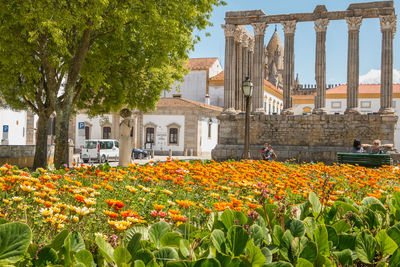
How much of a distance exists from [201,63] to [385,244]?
48990mm

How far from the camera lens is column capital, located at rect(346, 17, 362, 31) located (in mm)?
23922

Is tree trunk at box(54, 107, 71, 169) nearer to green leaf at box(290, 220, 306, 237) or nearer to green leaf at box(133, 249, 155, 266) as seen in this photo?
green leaf at box(290, 220, 306, 237)

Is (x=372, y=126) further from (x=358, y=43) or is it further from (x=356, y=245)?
(x=356, y=245)

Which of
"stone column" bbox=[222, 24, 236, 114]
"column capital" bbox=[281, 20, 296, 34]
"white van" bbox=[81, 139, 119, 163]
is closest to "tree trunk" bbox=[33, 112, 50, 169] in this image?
"white van" bbox=[81, 139, 119, 163]

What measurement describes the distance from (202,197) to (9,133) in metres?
28.3

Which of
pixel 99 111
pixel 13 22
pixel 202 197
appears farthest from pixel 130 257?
pixel 99 111

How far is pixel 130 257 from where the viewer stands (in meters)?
1.51

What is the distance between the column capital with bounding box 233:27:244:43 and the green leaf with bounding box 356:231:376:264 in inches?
1010

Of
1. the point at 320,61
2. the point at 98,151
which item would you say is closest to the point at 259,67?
the point at 320,61

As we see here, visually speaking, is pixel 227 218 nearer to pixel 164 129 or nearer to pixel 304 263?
pixel 304 263

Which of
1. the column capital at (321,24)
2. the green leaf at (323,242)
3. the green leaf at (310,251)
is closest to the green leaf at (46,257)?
the green leaf at (310,251)

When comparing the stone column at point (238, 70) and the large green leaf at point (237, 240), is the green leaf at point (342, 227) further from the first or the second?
the stone column at point (238, 70)

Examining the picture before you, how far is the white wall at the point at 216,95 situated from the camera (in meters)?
48.2

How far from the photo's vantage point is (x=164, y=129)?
41.2m
